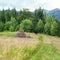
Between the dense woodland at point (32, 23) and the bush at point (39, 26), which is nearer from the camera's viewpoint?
the dense woodland at point (32, 23)

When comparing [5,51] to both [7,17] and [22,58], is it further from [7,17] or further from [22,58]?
[7,17]

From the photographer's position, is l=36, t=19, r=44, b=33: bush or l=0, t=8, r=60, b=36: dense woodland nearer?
l=0, t=8, r=60, b=36: dense woodland

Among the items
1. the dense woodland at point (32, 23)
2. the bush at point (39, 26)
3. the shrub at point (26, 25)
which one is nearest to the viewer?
the dense woodland at point (32, 23)

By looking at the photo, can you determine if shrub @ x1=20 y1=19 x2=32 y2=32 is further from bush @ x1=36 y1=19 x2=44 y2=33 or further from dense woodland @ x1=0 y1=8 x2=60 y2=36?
bush @ x1=36 y1=19 x2=44 y2=33

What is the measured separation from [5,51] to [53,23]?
52.0 meters

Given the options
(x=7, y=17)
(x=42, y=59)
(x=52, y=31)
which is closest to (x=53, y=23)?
(x=52, y=31)

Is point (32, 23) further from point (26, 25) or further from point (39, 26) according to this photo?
point (39, 26)

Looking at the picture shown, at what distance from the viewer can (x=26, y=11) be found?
75.5 meters

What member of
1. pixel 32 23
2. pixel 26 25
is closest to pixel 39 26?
pixel 32 23

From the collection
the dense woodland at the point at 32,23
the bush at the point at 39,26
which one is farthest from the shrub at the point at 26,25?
the bush at the point at 39,26

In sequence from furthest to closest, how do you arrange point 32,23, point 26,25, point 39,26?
point 32,23, point 26,25, point 39,26

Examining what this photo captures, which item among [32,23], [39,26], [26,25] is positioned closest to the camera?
[39,26]

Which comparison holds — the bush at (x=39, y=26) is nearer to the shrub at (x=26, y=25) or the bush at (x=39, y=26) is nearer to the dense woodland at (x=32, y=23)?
the dense woodland at (x=32, y=23)

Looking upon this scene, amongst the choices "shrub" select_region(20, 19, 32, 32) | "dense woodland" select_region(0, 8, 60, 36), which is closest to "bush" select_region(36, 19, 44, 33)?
"dense woodland" select_region(0, 8, 60, 36)
